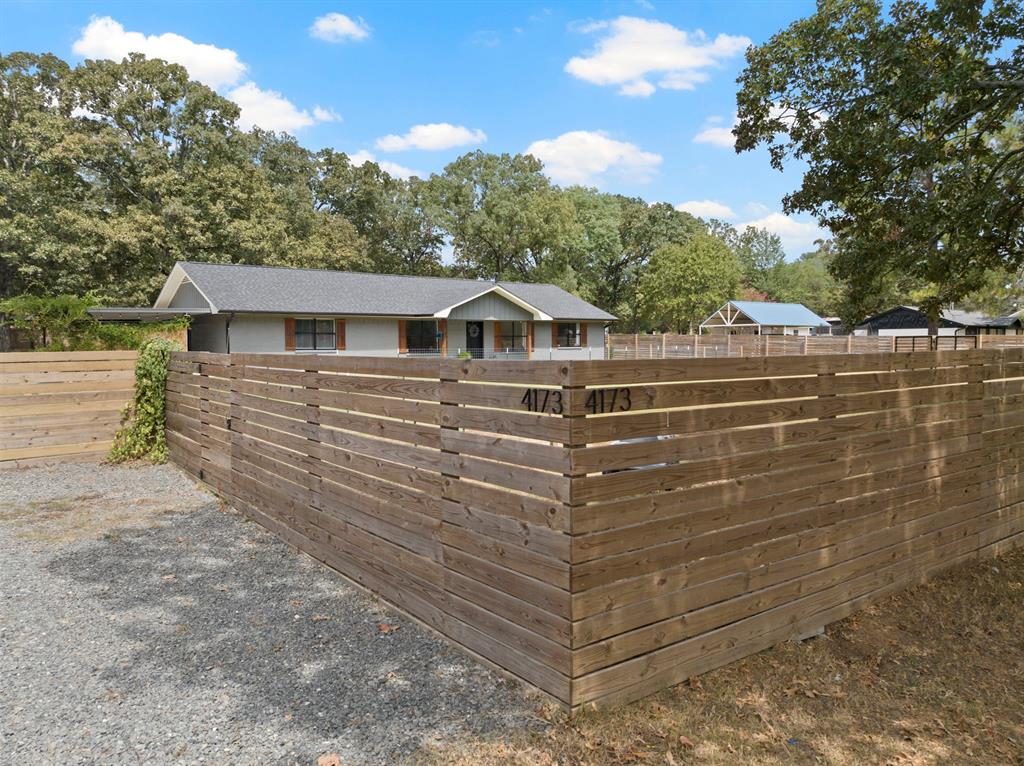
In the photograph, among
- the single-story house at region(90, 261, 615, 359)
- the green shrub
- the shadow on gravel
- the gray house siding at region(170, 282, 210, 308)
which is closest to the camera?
the shadow on gravel

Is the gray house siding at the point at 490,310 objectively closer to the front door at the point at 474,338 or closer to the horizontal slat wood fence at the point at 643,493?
the front door at the point at 474,338

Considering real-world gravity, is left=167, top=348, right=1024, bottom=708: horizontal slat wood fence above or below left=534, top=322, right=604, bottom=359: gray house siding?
below

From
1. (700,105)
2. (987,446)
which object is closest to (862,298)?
(987,446)

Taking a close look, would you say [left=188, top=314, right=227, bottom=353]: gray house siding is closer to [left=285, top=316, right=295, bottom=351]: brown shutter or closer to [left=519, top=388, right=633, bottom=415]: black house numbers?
[left=285, top=316, right=295, bottom=351]: brown shutter

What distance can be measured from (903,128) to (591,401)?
913cm

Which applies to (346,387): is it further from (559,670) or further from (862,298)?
(862,298)

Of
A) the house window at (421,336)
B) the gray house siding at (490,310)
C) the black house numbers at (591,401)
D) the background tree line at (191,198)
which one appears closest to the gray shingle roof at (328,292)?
the gray house siding at (490,310)

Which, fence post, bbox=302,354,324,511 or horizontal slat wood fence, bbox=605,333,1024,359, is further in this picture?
horizontal slat wood fence, bbox=605,333,1024,359

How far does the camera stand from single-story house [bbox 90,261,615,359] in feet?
66.7

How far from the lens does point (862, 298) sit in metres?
10.1

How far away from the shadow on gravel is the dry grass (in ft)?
1.15

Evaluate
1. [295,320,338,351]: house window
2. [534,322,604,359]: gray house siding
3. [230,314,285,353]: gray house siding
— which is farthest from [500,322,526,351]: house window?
[230,314,285,353]: gray house siding

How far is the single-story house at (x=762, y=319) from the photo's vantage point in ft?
157

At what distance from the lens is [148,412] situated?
996cm
